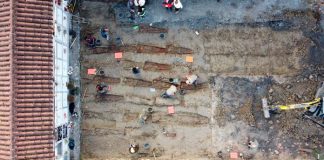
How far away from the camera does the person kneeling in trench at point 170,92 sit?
25.4 m

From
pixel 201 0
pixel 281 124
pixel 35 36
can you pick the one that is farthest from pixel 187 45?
pixel 35 36

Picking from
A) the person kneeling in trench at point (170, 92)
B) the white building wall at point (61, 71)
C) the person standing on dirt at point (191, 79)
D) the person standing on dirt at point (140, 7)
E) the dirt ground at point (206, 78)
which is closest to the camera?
the white building wall at point (61, 71)

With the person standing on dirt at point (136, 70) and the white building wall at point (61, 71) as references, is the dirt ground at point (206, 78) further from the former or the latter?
the white building wall at point (61, 71)

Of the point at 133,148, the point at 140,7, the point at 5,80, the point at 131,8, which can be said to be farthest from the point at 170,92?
the point at 5,80

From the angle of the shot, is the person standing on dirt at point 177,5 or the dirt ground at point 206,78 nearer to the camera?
the person standing on dirt at point 177,5

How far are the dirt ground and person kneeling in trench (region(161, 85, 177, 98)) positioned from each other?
32cm

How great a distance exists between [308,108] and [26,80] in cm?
1496

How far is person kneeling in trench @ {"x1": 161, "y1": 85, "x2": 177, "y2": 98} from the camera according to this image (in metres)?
25.4

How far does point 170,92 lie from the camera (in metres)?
25.4

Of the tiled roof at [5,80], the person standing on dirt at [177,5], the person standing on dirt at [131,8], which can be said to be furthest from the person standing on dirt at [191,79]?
the tiled roof at [5,80]

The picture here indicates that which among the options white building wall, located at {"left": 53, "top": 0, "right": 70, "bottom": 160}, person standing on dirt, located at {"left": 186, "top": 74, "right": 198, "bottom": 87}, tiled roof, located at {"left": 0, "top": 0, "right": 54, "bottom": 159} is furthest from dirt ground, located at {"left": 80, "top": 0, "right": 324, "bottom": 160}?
tiled roof, located at {"left": 0, "top": 0, "right": 54, "bottom": 159}

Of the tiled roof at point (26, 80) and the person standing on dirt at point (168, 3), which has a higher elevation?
the person standing on dirt at point (168, 3)

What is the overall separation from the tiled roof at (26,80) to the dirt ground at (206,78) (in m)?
4.54

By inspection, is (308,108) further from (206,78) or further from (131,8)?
(131,8)
